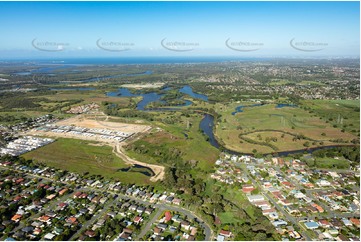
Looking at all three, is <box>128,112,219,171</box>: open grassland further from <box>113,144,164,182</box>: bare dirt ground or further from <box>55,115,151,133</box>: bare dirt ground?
<box>55,115,151,133</box>: bare dirt ground

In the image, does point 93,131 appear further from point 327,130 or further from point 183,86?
point 183,86

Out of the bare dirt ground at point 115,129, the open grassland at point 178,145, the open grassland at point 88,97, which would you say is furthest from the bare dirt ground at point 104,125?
the open grassland at point 88,97

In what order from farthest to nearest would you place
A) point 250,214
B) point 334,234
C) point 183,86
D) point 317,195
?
1. point 183,86
2. point 317,195
3. point 250,214
4. point 334,234

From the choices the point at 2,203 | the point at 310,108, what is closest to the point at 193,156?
the point at 2,203

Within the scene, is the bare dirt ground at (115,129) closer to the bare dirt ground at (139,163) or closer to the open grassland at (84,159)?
the bare dirt ground at (139,163)

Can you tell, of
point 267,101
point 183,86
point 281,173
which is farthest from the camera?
point 183,86

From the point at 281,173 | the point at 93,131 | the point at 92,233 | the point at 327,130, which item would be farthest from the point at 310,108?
the point at 92,233

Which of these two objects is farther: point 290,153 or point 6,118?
point 6,118
